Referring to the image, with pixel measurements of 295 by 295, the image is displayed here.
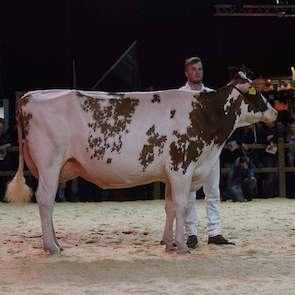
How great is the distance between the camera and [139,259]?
5.86 metres

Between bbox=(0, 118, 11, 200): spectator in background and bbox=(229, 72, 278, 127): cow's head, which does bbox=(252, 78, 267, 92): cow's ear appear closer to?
bbox=(229, 72, 278, 127): cow's head

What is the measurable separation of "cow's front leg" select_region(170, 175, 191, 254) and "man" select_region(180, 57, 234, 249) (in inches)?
15.8

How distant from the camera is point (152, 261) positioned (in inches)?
226

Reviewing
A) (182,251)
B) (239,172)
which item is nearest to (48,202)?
(182,251)

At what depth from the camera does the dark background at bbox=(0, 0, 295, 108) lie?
16375 mm

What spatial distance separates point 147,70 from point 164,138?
11.3m

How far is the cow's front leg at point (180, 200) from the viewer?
6.07 meters

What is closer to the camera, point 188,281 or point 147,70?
point 188,281

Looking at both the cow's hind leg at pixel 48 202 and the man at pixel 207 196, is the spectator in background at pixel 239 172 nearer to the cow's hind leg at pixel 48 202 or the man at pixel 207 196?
the man at pixel 207 196

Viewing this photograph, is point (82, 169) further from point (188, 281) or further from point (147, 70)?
point (147, 70)

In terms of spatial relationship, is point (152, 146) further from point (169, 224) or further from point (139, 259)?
point (139, 259)

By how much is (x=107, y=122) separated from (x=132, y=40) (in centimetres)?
1140

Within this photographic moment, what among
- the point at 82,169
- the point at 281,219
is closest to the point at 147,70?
the point at 281,219

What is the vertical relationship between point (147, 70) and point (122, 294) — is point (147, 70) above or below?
above
